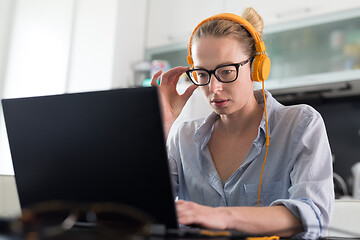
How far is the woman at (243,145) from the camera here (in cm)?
86

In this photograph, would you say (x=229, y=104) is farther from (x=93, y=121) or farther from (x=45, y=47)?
(x=45, y=47)

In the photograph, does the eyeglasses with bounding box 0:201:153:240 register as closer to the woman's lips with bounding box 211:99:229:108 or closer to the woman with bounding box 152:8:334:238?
the woman with bounding box 152:8:334:238

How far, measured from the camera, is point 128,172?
59cm

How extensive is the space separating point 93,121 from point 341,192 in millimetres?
2330

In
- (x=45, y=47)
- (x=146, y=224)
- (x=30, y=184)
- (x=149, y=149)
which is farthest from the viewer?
(x=45, y=47)

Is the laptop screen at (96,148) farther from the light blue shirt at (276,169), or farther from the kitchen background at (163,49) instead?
the kitchen background at (163,49)

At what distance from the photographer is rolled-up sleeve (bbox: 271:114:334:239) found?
784 millimetres

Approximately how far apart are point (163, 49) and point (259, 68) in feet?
7.88

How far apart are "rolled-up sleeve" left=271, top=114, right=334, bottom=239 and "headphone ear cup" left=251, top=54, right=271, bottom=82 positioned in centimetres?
19

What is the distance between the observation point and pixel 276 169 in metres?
1.07

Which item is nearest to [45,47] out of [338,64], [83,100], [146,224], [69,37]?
[69,37]

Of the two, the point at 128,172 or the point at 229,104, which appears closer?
the point at 128,172

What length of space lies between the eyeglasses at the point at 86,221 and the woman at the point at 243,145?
0.31m

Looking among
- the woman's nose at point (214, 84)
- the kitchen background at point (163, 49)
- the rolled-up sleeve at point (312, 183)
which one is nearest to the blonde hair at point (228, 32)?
the woman's nose at point (214, 84)
